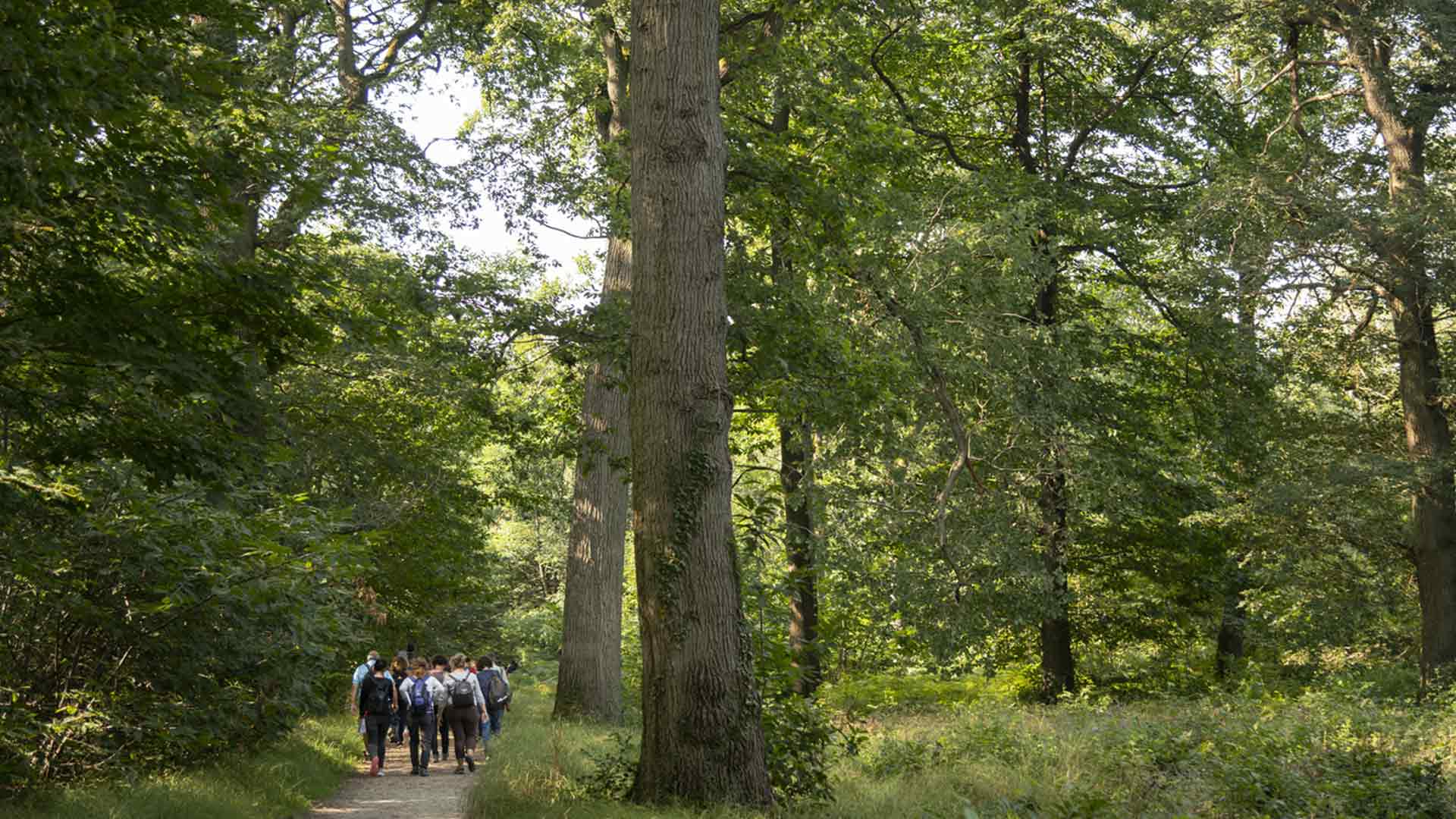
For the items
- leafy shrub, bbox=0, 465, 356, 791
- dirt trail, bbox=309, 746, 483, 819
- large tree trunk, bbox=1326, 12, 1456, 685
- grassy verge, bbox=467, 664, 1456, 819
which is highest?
large tree trunk, bbox=1326, 12, 1456, 685

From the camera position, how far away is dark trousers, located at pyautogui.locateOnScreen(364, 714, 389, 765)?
44.2 feet

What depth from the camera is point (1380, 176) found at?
1856 centimetres

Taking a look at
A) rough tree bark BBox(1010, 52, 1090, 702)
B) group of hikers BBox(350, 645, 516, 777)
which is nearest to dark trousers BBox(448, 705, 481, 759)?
group of hikers BBox(350, 645, 516, 777)

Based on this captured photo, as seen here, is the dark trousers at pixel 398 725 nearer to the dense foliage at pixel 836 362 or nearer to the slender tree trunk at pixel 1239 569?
the dense foliage at pixel 836 362

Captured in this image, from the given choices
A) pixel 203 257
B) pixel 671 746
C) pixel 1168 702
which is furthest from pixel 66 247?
pixel 1168 702

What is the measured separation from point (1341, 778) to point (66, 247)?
1043 cm

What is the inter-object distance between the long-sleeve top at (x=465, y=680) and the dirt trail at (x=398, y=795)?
0.94 m

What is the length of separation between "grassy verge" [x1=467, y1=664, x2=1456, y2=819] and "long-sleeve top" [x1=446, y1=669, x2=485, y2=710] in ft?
2.24

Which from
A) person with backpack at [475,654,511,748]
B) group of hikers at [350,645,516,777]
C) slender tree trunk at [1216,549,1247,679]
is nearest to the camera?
group of hikers at [350,645,516,777]

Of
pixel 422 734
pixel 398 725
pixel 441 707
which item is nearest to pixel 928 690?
pixel 398 725

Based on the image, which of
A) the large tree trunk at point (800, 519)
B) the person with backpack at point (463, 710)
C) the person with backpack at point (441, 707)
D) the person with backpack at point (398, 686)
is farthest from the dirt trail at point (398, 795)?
the large tree trunk at point (800, 519)

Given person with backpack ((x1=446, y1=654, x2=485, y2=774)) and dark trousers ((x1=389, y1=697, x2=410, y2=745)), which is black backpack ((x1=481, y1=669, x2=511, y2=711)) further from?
person with backpack ((x1=446, y1=654, x2=485, y2=774))

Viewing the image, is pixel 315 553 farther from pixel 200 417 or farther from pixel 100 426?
pixel 100 426

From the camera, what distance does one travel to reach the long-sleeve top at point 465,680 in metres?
14.2
